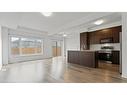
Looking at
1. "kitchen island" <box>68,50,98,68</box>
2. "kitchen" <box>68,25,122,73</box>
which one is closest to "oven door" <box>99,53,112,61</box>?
"kitchen" <box>68,25,122,73</box>

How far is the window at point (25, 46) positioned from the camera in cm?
771

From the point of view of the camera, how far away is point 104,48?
23.0 ft

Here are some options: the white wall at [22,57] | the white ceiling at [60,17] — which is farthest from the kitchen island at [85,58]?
the white wall at [22,57]

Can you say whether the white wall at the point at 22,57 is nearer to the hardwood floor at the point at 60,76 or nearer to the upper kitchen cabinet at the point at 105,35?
the hardwood floor at the point at 60,76

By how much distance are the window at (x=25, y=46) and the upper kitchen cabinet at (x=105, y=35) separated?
15.5ft

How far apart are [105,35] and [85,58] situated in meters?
2.28

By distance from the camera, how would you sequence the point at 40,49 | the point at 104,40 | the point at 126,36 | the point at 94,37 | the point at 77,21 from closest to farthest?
the point at 126,36 → the point at 77,21 → the point at 104,40 → the point at 94,37 → the point at 40,49

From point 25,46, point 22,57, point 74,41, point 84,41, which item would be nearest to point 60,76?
point 84,41
